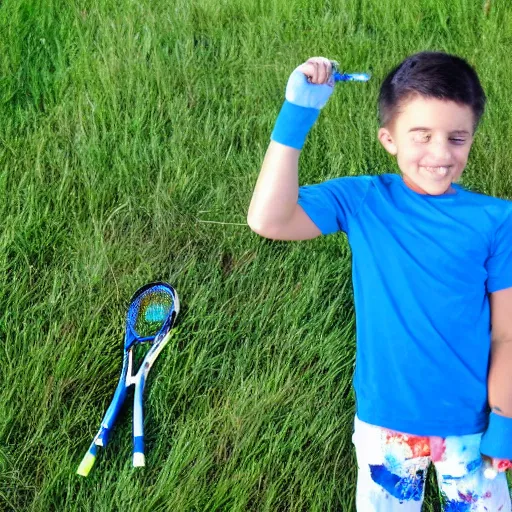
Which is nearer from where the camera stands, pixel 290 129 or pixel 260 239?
pixel 290 129

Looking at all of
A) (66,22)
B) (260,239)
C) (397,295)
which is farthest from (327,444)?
(66,22)

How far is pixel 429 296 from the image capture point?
1.74 m

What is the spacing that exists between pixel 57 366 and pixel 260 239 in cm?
88

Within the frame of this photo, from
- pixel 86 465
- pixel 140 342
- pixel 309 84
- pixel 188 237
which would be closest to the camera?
pixel 309 84

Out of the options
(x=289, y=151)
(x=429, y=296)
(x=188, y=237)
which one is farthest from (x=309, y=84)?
(x=188, y=237)

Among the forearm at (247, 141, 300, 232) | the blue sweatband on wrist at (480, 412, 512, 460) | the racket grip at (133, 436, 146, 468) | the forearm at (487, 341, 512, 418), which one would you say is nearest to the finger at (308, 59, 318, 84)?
the forearm at (247, 141, 300, 232)

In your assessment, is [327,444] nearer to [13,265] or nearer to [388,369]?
[388,369]

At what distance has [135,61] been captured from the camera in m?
2.64

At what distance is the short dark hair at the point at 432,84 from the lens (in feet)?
5.59

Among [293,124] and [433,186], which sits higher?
[293,124]

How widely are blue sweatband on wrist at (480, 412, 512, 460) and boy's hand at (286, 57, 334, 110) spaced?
1039mm

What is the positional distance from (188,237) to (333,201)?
746mm

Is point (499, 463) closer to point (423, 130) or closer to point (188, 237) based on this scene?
point (423, 130)

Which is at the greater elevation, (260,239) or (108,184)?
(108,184)
